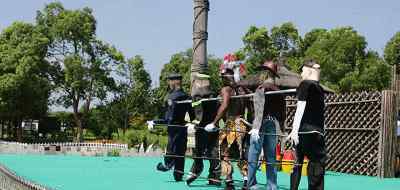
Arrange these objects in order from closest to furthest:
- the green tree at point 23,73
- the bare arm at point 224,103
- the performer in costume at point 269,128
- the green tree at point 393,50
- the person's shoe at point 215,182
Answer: the performer in costume at point 269,128, the bare arm at point 224,103, the person's shoe at point 215,182, the green tree at point 23,73, the green tree at point 393,50

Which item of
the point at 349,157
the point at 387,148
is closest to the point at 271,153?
the point at 387,148

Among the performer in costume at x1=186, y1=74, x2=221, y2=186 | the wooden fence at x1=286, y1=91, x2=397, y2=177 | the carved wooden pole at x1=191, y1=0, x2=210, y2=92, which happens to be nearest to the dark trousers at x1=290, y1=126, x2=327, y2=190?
the performer in costume at x1=186, y1=74, x2=221, y2=186

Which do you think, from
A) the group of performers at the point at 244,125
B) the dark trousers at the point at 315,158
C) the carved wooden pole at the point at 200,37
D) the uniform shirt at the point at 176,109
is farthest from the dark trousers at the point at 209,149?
the dark trousers at the point at 315,158

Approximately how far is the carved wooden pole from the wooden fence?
360cm

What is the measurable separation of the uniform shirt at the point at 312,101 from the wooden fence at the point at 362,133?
5.89 meters

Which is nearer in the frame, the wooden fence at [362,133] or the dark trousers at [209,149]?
the dark trousers at [209,149]

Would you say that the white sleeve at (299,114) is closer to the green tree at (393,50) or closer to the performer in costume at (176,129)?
the performer in costume at (176,129)

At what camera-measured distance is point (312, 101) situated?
6.74 meters

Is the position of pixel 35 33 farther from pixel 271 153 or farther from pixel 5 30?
pixel 271 153

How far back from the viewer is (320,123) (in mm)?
6770

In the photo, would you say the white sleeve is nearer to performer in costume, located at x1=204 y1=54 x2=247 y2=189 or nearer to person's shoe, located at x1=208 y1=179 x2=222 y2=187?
performer in costume, located at x1=204 y1=54 x2=247 y2=189

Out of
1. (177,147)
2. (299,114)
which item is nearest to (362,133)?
(177,147)

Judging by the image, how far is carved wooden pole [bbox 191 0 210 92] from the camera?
37.9 ft

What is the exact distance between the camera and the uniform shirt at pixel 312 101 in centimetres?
668
